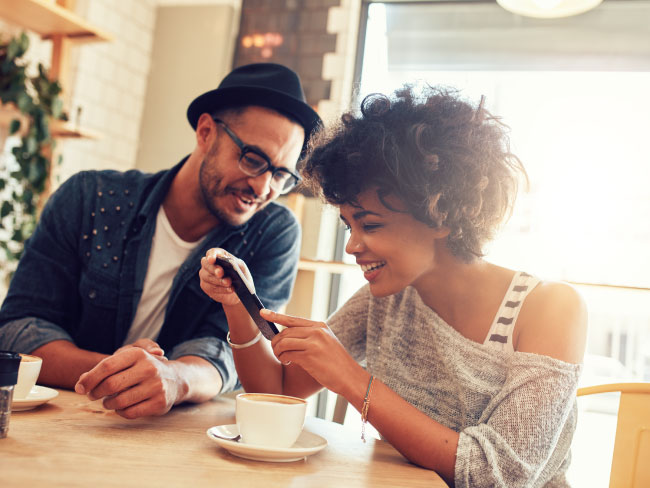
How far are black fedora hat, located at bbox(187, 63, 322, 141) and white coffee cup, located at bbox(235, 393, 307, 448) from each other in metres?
1.06

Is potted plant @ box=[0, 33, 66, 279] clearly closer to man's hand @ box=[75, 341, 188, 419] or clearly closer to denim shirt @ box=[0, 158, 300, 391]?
denim shirt @ box=[0, 158, 300, 391]

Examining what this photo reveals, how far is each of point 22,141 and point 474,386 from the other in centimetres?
257

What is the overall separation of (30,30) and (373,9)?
6.38ft

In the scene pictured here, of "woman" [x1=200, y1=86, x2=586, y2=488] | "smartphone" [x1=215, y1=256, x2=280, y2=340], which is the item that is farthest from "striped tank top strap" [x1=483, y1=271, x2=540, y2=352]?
"smartphone" [x1=215, y1=256, x2=280, y2=340]

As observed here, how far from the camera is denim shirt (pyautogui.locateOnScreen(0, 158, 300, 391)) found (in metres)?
1.65

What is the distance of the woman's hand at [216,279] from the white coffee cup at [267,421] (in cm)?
36

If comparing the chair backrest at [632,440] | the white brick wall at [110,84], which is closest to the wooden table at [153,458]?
the chair backrest at [632,440]

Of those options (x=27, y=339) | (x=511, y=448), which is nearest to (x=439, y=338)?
(x=511, y=448)

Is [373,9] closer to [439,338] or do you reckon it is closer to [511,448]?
[439,338]

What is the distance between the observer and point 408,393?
1.35m

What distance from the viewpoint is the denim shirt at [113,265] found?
165 cm

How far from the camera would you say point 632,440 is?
47.3 inches

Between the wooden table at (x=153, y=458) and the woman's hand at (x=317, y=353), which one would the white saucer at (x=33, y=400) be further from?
the woman's hand at (x=317, y=353)

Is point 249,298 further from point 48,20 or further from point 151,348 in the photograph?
point 48,20
